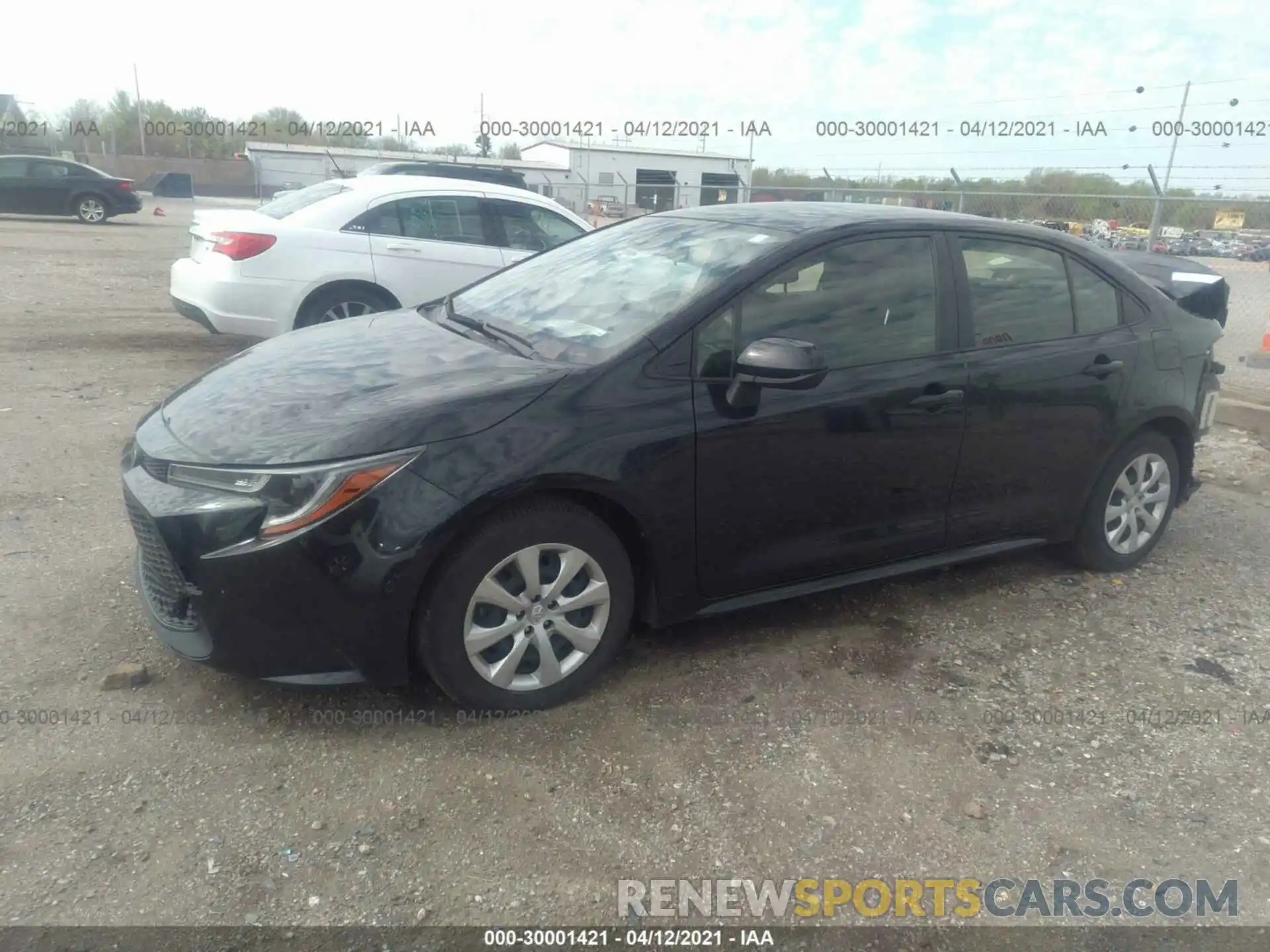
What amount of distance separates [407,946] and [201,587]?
121 centimetres

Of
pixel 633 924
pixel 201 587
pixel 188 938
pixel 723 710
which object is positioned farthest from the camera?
pixel 723 710

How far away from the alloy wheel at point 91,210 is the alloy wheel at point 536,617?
2298cm

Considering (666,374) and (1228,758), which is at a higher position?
(666,374)

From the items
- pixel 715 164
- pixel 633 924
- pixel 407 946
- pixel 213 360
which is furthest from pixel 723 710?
pixel 715 164

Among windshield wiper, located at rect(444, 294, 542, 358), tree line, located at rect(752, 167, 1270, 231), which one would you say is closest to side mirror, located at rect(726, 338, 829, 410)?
windshield wiper, located at rect(444, 294, 542, 358)

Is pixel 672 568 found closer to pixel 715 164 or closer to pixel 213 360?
pixel 213 360

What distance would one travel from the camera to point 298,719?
312 cm

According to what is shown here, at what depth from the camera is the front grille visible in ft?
9.62

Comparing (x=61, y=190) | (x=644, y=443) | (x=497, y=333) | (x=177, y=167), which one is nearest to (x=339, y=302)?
(x=497, y=333)

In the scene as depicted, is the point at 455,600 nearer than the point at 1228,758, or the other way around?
the point at 455,600

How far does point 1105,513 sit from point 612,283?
8.41 feet

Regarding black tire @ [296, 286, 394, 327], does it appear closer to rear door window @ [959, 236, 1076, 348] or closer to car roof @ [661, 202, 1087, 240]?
car roof @ [661, 202, 1087, 240]

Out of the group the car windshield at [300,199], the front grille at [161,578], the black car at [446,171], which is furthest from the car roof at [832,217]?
the black car at [446,171]

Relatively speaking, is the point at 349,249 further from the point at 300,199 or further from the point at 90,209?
the point at 90,209
